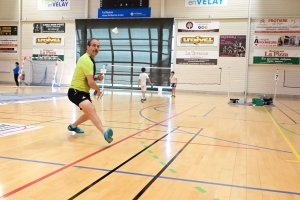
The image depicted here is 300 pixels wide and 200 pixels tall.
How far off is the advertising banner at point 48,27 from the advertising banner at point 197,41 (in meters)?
11.2

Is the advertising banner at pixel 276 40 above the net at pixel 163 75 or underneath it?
above

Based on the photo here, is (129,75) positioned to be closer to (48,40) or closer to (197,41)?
(197,41)

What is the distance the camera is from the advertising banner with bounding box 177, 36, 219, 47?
25.1 meters

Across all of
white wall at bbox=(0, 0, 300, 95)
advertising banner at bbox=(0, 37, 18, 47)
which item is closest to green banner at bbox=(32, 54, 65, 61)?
white wall at bbox=(0, 0, 300, 95)

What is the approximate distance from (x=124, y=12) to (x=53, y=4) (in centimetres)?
715

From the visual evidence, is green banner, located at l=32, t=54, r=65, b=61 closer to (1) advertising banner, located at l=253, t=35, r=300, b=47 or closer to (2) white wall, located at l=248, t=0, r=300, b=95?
(2) white wall, located at l=248, t=0, r=300, b=95

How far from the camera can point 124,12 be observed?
2681 centimetres

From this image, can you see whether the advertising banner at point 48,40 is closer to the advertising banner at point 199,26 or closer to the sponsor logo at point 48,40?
the sponsor logo at point 48,40

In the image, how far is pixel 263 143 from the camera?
Result: 6.12 meters

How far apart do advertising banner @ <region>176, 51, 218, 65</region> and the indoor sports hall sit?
8 cm

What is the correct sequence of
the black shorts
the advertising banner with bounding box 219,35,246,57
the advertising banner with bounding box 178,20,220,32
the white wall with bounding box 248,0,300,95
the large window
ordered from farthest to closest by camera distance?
1. the large window
2. the advertising banner with bounding box 178,20,220,32
3. the advertising banner with bounding box 219,35,246,57
4. the white wall with bounding box 248,0,300,95
5. the black shorts

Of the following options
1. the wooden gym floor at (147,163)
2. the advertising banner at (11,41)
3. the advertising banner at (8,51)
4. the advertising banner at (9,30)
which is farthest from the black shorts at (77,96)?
the advertising banner at (9,30)

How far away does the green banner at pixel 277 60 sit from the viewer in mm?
23484

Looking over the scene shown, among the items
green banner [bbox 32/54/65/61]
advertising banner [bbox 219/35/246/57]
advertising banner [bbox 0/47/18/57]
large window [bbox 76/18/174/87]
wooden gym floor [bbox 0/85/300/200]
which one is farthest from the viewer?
advertising banner [bbox 0/47/18/57]
